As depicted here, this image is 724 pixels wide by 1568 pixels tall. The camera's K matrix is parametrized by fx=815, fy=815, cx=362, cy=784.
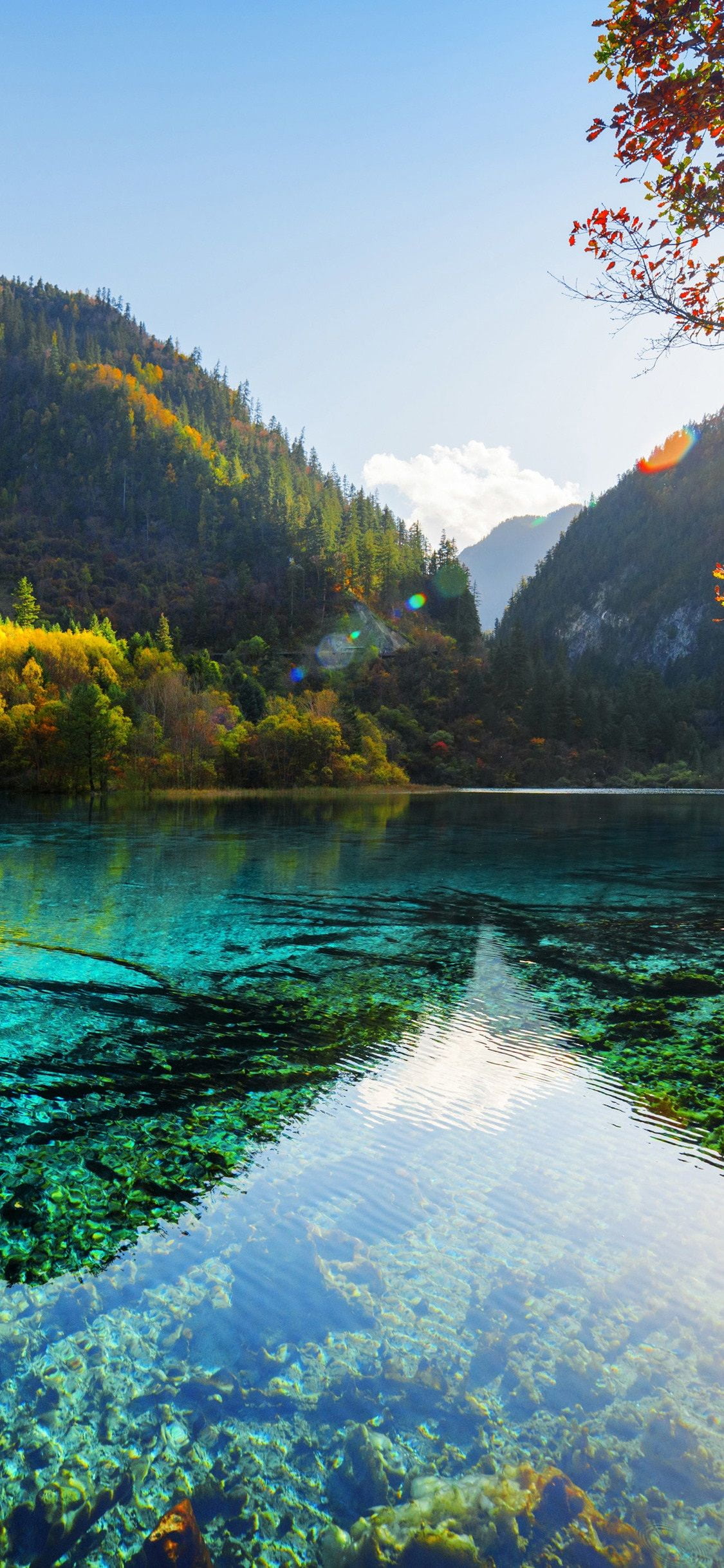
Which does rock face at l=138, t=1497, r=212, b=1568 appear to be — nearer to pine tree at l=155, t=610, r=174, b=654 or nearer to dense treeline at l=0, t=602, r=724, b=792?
dense treeline at l=0, t=602, r=724, b=792

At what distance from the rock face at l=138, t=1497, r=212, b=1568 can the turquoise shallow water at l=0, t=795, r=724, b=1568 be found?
0.24 ft

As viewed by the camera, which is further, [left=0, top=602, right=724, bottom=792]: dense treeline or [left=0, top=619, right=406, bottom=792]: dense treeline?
[left=0, top=602, right=724, bottom=792]: dense treeline

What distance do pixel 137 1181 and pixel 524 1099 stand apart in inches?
191

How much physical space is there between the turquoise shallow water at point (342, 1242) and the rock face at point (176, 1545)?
7cm

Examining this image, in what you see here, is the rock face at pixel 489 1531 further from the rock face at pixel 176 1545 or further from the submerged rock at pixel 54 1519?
the submerged rock at pixel 54 1519

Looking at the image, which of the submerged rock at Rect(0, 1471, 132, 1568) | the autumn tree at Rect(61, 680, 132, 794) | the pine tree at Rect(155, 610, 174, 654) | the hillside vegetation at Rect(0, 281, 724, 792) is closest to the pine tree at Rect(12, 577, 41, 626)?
the hillside vegetation at Rect(0, 281, 724, 792)

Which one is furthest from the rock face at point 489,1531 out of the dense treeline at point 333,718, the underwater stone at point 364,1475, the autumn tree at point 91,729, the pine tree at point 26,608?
the pine tree at point 26,608

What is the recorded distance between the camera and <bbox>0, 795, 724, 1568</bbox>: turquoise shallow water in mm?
4613

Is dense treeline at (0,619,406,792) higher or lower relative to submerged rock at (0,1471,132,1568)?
higher

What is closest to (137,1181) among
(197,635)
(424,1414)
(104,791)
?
(424,1414)

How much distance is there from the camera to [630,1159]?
8.62m

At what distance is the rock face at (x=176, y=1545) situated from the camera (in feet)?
13.2

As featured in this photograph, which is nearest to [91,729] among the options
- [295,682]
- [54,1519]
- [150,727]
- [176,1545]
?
[150,727]

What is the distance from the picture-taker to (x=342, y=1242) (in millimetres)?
6957
